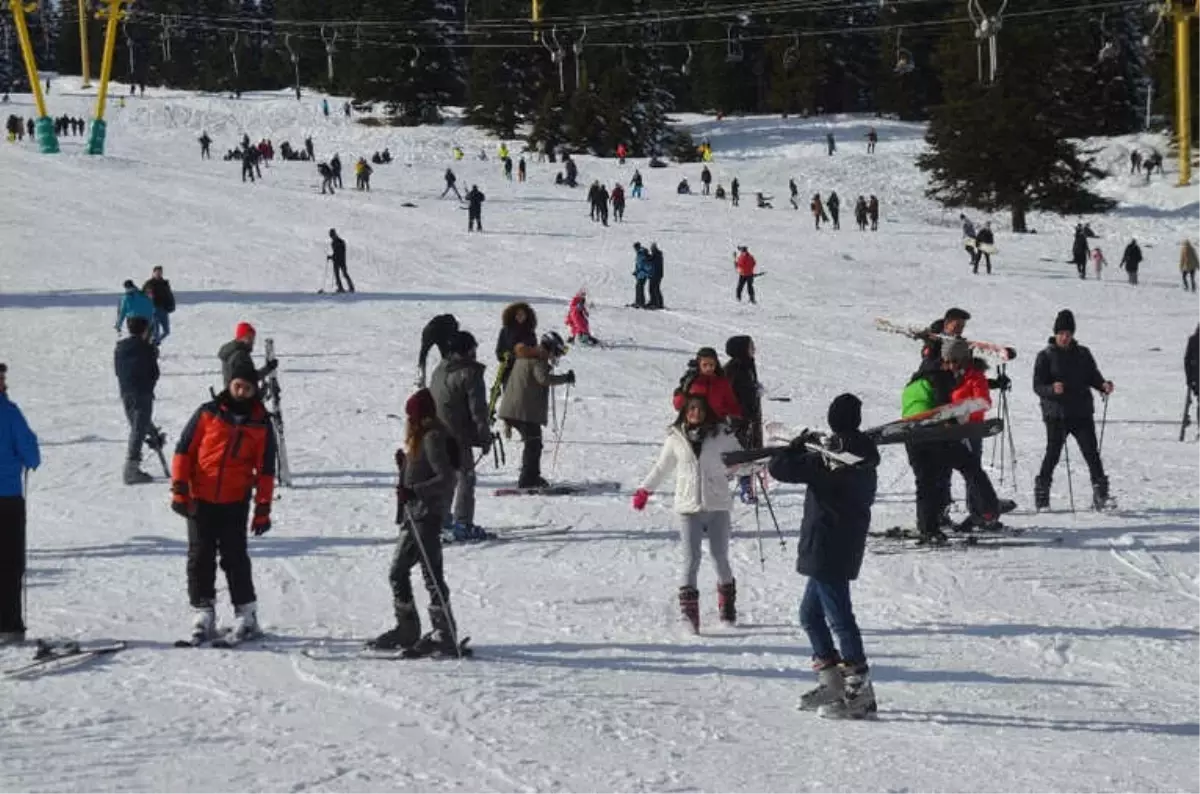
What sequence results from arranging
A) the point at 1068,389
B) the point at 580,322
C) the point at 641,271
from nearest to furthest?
the point at 1068,389, the point at 580,322, the point at 641,271

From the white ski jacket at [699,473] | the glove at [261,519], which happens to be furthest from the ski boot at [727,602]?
the glove at [261,519]

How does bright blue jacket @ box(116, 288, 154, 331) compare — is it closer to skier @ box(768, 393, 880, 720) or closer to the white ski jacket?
the white ski jacket

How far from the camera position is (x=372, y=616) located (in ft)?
29.1

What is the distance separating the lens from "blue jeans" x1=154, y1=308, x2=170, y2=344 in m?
20.6

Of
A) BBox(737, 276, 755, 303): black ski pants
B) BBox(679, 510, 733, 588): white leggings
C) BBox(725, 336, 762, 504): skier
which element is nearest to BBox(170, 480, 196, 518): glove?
BBox(679, 510, 733, 588): white leggings

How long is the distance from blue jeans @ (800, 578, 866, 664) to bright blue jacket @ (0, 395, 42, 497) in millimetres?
3980

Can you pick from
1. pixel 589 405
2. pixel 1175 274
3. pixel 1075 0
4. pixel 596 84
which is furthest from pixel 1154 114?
pixel 589 405

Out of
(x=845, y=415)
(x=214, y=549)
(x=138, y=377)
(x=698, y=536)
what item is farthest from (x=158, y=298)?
(x=845, y=415)

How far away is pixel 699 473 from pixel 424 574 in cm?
160

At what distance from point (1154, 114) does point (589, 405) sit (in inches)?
2599

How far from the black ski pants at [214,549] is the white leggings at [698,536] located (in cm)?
235

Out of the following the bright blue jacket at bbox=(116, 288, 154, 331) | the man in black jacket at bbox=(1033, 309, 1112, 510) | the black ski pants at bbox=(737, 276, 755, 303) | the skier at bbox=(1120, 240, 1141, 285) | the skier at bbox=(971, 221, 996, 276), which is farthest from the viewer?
the skier at bbox=(1120, 240, 1141, 285)

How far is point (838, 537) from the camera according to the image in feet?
22.5

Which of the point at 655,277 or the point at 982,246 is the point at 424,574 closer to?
the point at 655,277
